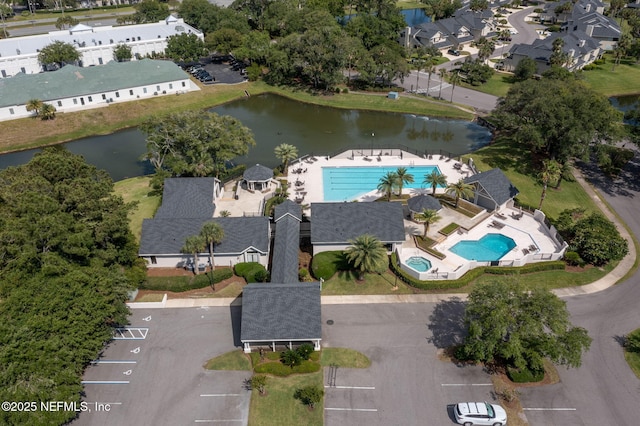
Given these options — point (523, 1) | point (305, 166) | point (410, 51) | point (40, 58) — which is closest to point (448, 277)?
point (305, 166)

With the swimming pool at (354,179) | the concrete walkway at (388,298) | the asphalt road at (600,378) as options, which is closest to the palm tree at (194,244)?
the concrete walkway at (388,298)

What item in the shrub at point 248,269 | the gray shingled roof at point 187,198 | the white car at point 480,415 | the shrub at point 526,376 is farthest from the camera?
the gray shingled roof at point 187,198

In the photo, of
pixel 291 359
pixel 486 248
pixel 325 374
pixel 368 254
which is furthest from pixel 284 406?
pixel 486 248

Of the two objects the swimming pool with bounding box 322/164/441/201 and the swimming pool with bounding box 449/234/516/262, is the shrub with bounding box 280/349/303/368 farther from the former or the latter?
the swimming pool with bounding box 322/164/441/201

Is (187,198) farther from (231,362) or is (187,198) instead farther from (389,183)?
(389,183)

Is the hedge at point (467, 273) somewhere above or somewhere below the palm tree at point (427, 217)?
below

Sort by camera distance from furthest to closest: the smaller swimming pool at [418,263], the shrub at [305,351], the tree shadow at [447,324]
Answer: the smaller swimming pool at [418,263] → the tree shadow at [447,324] → the shrub at [305,351]

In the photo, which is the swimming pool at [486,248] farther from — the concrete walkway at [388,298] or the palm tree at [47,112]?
the palm tree at [47,112]
